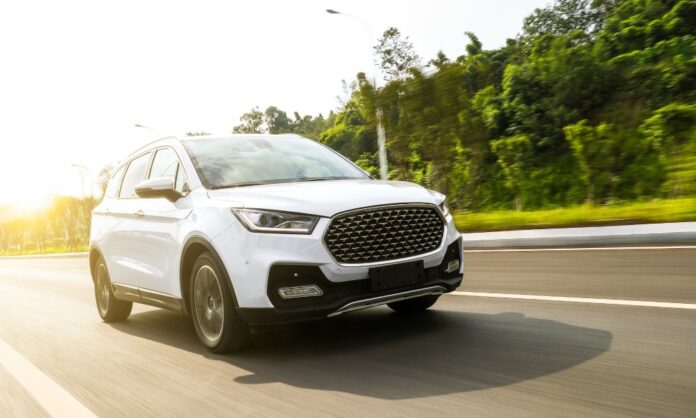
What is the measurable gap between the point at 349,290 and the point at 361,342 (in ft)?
2.32

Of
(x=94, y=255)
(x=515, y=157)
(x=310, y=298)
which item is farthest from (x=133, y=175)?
(x=515, y=157)

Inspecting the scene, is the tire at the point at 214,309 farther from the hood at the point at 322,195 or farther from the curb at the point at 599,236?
the curb at the point at 599,236

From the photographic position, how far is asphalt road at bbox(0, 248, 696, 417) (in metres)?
3.69

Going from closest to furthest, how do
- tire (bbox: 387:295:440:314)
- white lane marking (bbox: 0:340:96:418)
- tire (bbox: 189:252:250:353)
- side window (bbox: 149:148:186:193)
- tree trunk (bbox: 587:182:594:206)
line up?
white lane marking (bbox: 0:340:96:418)
tire (bbox: 189:252:250:353)
side window (bbox: 149:148:186:193)
tire (bbox: 387:295:440:314)
tree trunk (bbox: 587:182:594:206)

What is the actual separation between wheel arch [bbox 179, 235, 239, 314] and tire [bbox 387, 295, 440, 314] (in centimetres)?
177

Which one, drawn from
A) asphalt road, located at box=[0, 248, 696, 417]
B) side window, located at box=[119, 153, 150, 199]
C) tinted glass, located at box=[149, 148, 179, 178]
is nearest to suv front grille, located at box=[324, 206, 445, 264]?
asphalt road, located at box=[0, 248, 696, 417]

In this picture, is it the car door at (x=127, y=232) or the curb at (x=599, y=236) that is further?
the curb at (x=599, y=236)

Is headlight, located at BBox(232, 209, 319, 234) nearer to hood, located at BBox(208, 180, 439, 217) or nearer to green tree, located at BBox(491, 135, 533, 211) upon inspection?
hood, located at BBox(208, 180, 439, 217)

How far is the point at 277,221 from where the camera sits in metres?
4.88

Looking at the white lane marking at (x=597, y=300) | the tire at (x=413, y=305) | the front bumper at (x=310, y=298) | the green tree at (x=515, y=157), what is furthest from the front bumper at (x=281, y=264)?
the green tree at (x=515, y=157)

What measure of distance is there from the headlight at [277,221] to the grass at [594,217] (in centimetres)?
864

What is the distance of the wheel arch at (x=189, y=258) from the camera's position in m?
5.23

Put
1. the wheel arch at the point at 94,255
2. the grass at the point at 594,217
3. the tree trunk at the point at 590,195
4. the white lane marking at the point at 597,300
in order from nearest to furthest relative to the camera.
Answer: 1. the white lane marking at the point at 597,300
2. the wheel arch at the point at 94,255
3. the grass at the point at 594,217
4. the tree trunk at the point at 590,195

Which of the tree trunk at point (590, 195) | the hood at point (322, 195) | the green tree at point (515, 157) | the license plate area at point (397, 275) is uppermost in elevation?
the green tree at point (515, 157)
